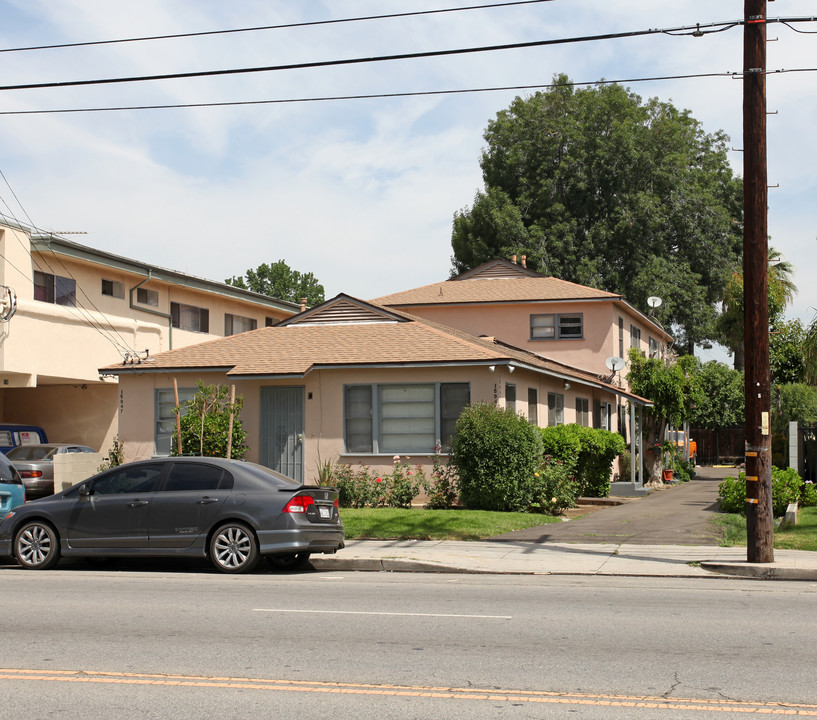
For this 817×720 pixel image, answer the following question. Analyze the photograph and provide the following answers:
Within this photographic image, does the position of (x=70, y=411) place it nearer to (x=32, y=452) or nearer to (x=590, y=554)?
(x=32, y=452)

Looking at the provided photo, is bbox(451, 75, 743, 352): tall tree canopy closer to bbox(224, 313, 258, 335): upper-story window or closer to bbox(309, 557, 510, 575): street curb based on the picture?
bbox(224, 313, 258, 335): upper-story window

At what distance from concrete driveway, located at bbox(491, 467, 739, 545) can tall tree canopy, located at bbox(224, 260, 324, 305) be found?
59.0 meters

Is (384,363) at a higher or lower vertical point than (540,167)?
lower

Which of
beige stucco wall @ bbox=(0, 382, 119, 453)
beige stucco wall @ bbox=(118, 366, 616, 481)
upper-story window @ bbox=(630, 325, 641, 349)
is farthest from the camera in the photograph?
upper-story window @ bbox=(630, 325, 641, 349)

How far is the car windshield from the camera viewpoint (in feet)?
81.5

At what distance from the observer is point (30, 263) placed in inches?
1171

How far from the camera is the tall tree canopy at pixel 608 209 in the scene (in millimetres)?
52938

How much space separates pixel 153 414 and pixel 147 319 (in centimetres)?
1177

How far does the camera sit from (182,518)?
13.7m

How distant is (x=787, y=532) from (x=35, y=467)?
17.4 metres

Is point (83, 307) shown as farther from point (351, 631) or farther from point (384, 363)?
point (351, 631)

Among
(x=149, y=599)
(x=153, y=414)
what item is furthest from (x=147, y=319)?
(x=149, y=599)

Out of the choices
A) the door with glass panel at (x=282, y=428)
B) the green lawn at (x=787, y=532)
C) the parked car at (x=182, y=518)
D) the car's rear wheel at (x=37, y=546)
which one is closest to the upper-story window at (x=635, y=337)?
the green lawn at (x=787, y=532)

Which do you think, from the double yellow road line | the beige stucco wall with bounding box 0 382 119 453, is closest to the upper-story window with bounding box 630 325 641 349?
the beige stucco wall with bounding box 0 382 119 453
